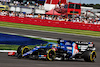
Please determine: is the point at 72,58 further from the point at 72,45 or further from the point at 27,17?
the point at 27,17

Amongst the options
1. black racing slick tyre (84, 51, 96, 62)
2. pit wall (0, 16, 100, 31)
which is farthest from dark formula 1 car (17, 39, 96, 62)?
pit wall (0, 16, 100, 31)

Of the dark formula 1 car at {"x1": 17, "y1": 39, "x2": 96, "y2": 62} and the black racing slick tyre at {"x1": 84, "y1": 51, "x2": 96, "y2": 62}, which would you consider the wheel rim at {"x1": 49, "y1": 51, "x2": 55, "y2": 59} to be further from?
the black racing slick tyre at {"x1": 84, "y1": 51, "x2": 96, "y2": 62}

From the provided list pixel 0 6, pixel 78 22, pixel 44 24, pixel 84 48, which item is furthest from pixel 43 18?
pixel 84 48

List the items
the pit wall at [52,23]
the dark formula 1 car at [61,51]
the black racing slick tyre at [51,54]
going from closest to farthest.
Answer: the black racing slick tyre at [51,54], the dark formula 1 car at [61,51], the pit wall at [52,23]

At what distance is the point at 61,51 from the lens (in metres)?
9.37

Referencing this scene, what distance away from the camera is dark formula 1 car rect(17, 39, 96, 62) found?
886 cm

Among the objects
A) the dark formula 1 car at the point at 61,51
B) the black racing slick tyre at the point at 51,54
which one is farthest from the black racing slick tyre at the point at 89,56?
the black racing slick tyre at the point at 51,54

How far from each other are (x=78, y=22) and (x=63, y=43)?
842 inches

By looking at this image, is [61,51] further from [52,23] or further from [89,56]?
[52,23]

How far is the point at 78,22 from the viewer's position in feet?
101

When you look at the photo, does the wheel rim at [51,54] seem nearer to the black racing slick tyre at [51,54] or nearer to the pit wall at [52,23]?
the black racing slick tyre at [51,54]

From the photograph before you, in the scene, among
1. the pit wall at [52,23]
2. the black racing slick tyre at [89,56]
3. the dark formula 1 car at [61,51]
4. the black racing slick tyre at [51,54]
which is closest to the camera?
the black racing slick tyre at [51,54]

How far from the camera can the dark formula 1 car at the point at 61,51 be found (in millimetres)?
8859

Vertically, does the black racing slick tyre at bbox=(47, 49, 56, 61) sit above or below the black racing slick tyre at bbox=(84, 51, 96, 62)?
above
